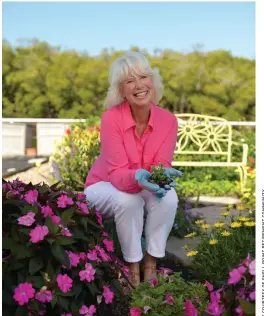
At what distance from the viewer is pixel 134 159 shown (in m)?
2.83

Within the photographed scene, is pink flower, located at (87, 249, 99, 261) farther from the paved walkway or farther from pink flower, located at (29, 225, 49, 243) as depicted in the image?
the paved walkway

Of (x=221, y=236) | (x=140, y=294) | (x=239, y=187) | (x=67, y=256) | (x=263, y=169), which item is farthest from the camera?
(x=239, y=187)

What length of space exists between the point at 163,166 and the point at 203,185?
319cm

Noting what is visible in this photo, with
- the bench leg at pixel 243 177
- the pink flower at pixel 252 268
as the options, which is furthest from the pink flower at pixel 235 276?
the bench leg at pixel 243 177

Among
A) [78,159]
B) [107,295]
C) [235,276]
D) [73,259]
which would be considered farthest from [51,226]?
[78,159]

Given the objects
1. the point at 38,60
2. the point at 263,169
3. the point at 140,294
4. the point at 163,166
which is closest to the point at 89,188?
the point at 163,166

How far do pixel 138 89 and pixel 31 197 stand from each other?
901 mm

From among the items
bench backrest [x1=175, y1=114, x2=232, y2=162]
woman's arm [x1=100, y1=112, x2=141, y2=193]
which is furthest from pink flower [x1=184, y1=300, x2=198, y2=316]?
bench backrest [x1=175, y1=114, x2=232, y2=162]

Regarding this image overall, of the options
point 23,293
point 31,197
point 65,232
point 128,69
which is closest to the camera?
point 23,293

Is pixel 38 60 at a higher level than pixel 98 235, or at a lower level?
higher

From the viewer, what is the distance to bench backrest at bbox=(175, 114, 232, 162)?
20.7 ft

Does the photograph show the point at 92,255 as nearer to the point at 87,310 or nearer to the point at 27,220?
the point at 87,310

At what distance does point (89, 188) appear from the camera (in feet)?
9.58

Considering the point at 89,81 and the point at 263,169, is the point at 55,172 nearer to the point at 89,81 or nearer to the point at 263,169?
the point at 263,169
